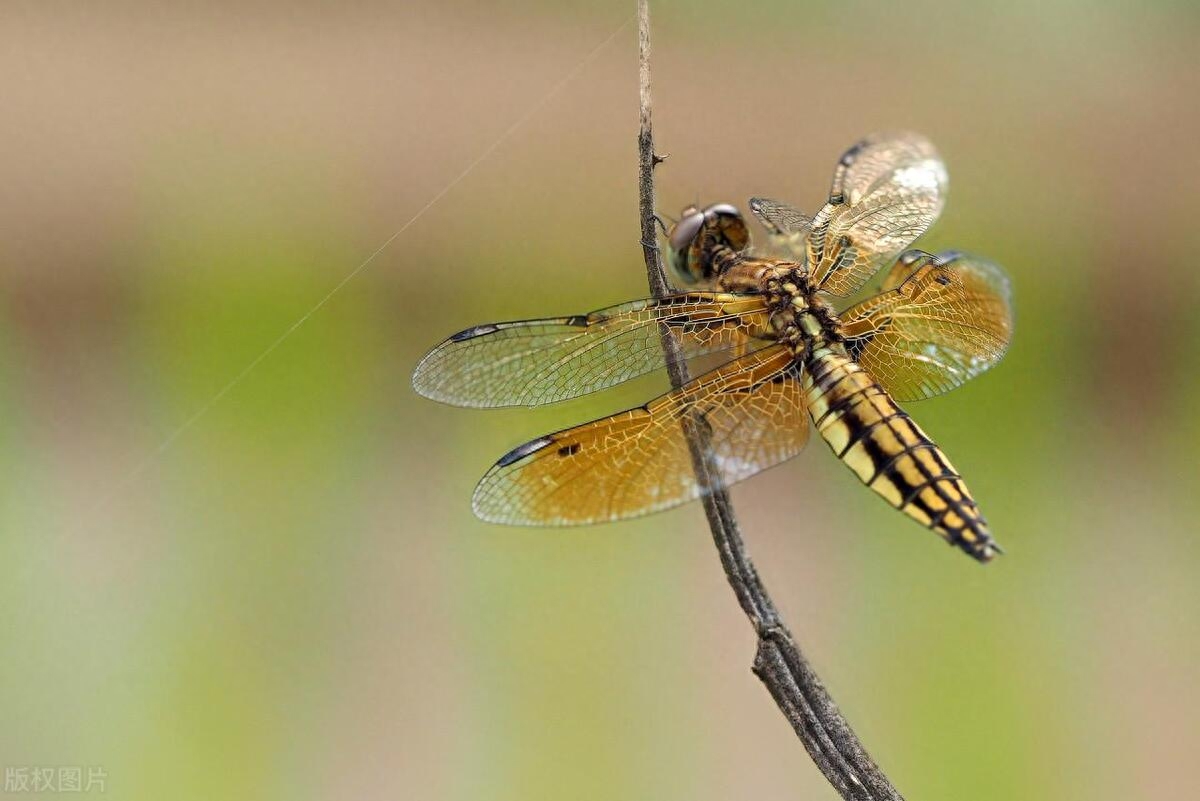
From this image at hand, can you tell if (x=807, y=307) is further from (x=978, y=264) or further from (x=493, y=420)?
(x=493, y=420)

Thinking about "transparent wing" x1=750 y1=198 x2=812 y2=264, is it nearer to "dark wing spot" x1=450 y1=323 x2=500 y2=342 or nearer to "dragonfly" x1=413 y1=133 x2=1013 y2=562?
"dragonfly" x1=413 y1=133 x2=1013 y2=562

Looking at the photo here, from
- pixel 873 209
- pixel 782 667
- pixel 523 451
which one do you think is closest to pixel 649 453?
pixel 523 451

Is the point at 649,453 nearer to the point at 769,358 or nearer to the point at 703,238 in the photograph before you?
the point at 769,358

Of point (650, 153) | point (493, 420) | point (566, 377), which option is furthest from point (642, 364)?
point (493, 420)

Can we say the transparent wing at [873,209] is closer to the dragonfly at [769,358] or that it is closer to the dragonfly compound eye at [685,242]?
the dragonfly at [769,358]

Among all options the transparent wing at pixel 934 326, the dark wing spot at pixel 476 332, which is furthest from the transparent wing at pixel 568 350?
the transparent wing at pixel 934 326

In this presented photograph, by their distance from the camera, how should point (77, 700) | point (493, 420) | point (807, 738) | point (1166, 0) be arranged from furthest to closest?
point (1166, 0), point (493, 420), point (77, 700), point (807, 738)

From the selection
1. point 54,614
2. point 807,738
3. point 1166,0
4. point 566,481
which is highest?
point 1166,0
